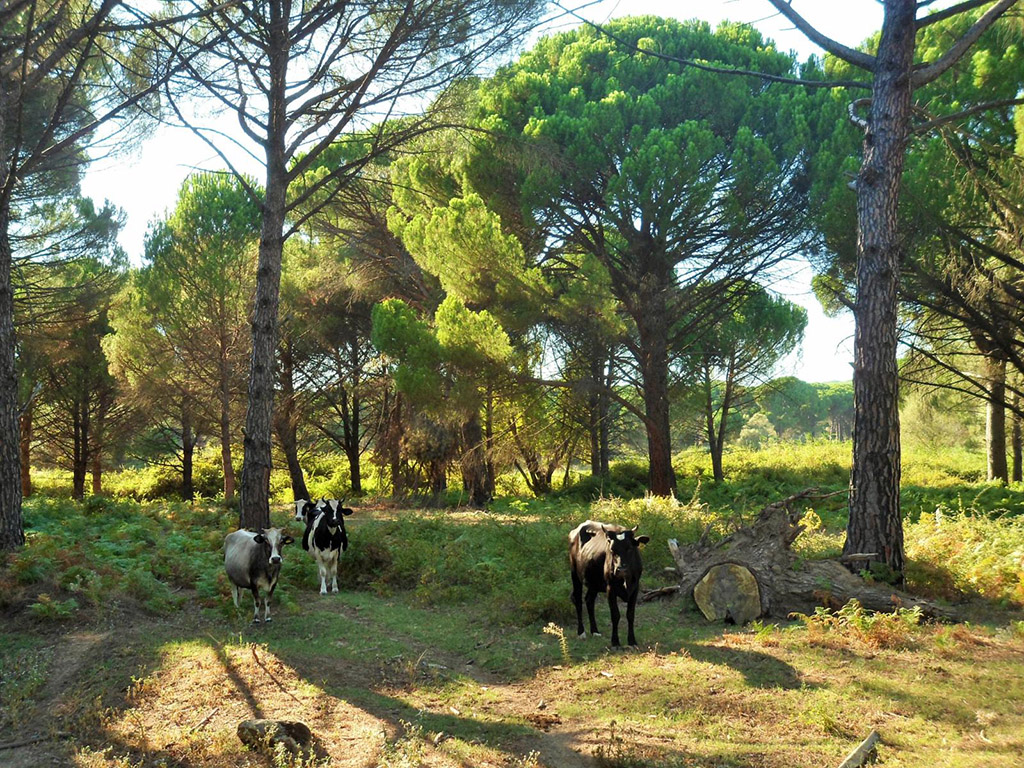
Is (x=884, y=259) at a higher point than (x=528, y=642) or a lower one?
higher

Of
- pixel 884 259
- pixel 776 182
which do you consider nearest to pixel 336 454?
pixel 776 182

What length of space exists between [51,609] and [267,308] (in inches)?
209

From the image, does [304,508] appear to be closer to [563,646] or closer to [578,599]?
[578,599]

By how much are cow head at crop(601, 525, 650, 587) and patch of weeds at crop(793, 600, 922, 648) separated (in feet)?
5.93

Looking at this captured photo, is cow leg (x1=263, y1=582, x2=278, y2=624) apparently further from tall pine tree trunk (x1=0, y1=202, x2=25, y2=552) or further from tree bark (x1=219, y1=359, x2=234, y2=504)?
tree bark (x1=219, y1=359, x2=234, y2=504)

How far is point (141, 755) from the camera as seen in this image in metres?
5.38

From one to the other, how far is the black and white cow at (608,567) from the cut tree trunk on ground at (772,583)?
3.96 feet

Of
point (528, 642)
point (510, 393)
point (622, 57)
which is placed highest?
point (622, 57)

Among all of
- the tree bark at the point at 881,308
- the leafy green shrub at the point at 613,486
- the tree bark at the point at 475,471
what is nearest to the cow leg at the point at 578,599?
the tree bark at the point at 881,308

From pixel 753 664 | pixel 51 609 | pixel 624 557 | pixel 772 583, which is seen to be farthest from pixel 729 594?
pixel 51 609

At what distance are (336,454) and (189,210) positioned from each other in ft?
71.6

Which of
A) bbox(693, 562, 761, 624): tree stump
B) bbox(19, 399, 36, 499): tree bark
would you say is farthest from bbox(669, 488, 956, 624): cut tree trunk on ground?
bbox(19, 399, 36, 499): tree bark

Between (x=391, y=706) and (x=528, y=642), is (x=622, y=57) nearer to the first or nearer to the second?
(x=528, y=642)

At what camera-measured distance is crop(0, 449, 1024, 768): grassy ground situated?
542 cm
